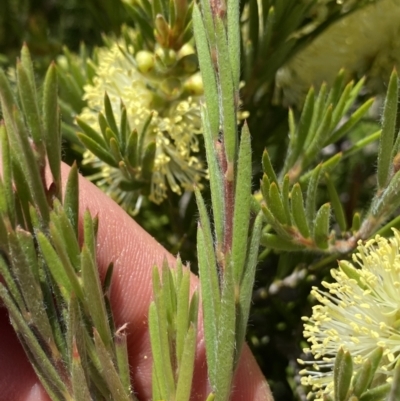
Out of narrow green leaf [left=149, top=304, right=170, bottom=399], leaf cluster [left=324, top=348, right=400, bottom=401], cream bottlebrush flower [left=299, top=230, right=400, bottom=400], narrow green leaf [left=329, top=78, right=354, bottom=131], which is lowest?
cream bottlebrush flower [left=299, top=230, right=400, bottom=400]

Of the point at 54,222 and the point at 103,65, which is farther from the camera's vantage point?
the point at 103,65

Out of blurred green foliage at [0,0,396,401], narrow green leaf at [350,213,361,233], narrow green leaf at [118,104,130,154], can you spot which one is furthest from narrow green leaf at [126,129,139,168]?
narrow green leaf at [350,213,361,233]

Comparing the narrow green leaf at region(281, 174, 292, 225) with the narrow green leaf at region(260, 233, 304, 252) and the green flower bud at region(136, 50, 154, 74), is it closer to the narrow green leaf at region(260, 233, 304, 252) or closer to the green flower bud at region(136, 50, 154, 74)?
the narrow green leaf at region(260, 233, 304, 252)

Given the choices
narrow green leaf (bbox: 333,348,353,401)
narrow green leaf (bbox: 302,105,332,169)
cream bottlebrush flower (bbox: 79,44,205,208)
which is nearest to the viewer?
narrow green leaf (bbox: 333,348,353,401)

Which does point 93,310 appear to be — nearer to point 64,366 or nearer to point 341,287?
point 64,366

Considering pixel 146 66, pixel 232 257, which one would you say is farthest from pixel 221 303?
pixel 146 66

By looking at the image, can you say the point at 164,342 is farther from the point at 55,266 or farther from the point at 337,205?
the point at 337,205

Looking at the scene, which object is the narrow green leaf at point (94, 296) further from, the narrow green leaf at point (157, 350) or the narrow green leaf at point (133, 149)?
the narrow green leaf at point (133, 149)

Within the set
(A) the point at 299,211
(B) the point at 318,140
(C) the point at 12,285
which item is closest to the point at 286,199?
(A) the point at 299,211
